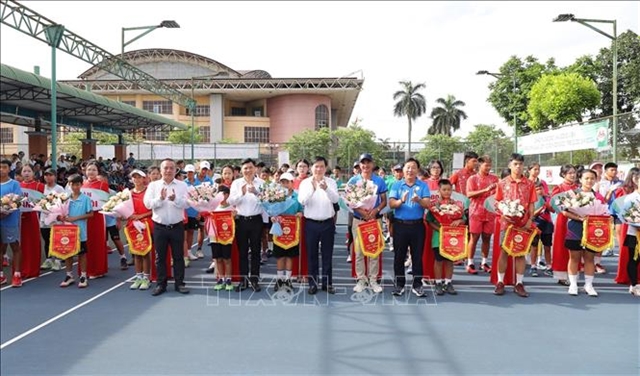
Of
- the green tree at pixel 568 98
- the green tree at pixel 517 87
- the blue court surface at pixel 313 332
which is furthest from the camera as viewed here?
the green tree at pixel 517 87

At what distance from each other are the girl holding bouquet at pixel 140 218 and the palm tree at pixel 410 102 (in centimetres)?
5338

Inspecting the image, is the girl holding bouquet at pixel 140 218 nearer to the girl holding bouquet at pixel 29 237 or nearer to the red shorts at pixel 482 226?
the girl holding bouquet at pixel 29 237

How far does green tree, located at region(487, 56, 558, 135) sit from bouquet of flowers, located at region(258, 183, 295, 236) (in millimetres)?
26499

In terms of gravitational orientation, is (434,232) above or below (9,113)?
below

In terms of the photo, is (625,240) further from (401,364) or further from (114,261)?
(114,261)

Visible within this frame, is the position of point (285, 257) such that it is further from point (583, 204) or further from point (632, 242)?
point (632, 242)

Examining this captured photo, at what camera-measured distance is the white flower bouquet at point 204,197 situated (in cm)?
657

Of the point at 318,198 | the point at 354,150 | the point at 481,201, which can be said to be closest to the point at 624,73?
the point at 354,150

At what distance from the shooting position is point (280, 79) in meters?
50.4

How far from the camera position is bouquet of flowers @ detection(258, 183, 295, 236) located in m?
6.49

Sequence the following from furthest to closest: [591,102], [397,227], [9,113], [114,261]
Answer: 1. [591,102]
2. [9,113]
3. [114,261]
4. [397,227]

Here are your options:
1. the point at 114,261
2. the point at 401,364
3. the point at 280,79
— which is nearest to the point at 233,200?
the point at 401,364

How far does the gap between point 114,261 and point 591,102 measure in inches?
880

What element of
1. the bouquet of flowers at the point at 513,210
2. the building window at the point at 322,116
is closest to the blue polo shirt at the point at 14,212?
the bouquet of flowers at the point at 513,210
